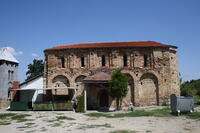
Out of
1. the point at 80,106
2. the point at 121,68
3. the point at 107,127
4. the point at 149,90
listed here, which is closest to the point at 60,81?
the point at 80,106

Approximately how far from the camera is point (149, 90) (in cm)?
2517

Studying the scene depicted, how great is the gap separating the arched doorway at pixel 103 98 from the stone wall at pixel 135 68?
244 cm


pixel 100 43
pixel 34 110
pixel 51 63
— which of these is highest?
pixel 100 43

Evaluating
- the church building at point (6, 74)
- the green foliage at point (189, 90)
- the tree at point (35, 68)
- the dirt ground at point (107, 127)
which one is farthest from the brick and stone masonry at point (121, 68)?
the tree at point (35, 68)

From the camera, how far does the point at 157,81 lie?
82.4 ft

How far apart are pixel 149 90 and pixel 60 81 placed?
11917 mm

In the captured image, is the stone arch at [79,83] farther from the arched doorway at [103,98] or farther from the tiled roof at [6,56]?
the tiled roof at [6,56]

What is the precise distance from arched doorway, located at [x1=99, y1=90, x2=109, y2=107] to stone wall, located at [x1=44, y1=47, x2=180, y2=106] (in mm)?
2439

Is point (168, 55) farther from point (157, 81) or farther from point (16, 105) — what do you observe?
point (16, 105)

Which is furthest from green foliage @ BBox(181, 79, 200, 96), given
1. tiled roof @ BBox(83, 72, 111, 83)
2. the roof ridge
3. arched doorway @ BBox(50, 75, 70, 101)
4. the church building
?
the church building

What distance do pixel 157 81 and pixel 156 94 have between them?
1.67 meters

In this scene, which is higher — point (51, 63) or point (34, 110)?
point (51, 63)

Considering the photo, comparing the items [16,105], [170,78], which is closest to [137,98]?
[170,78]

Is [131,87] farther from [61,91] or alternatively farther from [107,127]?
[107,127]
